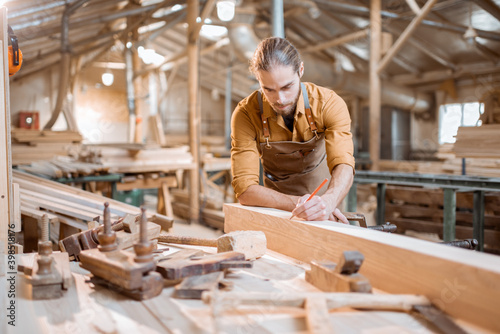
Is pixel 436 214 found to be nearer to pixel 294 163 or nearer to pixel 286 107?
pixel 294 163

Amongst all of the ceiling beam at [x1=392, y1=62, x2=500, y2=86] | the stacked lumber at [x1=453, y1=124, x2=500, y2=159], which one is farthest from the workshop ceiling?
the stacked lumber at [x1=453, y1=124, x2=500, y2=159]

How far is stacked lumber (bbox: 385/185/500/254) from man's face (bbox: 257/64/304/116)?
3108mm

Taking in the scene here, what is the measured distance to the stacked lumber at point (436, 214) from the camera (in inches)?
170

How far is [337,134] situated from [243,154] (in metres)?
0.57

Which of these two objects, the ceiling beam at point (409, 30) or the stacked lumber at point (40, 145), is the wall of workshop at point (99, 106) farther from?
the ceiling beam at point (409, 30)

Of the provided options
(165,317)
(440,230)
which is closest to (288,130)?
(165,317)

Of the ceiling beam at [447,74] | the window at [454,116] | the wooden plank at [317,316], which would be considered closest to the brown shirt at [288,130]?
the wooden plank at [317,316]

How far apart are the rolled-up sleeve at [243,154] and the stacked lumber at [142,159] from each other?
3.28 m

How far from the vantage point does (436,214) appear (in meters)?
4.82

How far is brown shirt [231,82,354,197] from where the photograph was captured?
239 centimetres

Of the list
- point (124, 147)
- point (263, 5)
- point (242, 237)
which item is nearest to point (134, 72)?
point (263, 5)

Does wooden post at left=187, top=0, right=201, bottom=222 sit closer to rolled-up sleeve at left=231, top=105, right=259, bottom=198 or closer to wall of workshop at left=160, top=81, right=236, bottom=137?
rolled-up sleeve at left=231, top=105, right=259, bottom=198

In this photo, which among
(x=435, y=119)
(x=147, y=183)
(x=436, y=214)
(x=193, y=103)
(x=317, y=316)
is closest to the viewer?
(x=317, y=316)

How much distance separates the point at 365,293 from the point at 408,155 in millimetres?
13672
